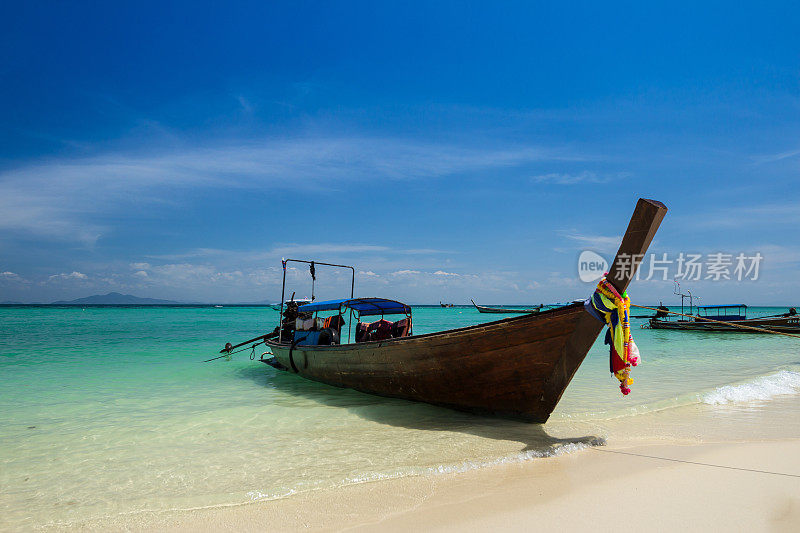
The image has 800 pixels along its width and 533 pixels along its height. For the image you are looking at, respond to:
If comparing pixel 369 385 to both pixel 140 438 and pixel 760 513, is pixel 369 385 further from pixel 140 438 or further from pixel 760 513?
pixel 760 513

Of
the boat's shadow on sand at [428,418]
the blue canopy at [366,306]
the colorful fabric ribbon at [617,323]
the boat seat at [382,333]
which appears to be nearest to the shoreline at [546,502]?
the boat's shadow on sand at [428,418]

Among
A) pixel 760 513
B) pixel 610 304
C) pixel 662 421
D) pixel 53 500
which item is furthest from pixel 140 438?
pixel 662 421

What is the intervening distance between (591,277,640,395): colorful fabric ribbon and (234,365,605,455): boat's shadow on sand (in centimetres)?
141

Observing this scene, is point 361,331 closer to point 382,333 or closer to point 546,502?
point 382,333

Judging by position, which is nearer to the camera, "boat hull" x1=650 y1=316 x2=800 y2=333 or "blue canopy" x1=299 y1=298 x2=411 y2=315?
"blue canopy" x1=299 y1=298 x2=411 y2=315

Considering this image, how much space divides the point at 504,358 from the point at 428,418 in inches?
77.1

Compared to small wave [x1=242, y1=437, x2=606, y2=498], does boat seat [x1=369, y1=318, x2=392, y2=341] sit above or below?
above

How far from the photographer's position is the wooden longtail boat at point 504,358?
15.4 ft

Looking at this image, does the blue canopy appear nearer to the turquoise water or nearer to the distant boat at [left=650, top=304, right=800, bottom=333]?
the turquoise water

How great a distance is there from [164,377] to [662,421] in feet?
42.4

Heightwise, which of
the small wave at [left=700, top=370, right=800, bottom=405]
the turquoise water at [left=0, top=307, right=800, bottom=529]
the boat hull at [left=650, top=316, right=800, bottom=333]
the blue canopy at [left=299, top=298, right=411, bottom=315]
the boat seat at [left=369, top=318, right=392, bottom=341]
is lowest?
the turquoise water at [left=0, top=307, right=800, bottom=529]

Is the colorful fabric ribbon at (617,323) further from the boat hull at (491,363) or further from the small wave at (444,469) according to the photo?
the small wave at (444,469)

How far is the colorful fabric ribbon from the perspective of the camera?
15.4 feet

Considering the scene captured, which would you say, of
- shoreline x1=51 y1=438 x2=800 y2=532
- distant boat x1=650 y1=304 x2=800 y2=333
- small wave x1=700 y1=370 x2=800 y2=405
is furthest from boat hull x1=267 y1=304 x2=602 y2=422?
distant boat x1=650 y1=304 x2=800 y2=333
